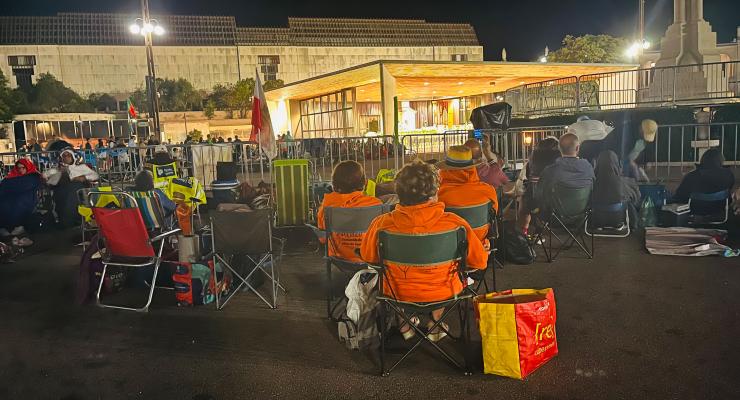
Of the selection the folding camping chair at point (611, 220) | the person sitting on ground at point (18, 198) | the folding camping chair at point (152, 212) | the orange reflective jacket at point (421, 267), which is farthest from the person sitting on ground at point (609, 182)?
the person sitting on ground at point (18, 198)

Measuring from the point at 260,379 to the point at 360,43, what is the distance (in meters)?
51.7

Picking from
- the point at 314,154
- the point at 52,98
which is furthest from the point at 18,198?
the point at 52,98

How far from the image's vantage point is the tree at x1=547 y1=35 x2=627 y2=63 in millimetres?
44156

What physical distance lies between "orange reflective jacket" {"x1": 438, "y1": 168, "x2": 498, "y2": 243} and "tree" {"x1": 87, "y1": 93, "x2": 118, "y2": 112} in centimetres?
4812

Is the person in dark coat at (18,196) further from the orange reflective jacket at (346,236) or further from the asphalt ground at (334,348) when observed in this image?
the orange reflective jacket at (346,236)

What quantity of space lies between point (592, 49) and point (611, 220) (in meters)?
41.0

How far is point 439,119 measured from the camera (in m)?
28.8

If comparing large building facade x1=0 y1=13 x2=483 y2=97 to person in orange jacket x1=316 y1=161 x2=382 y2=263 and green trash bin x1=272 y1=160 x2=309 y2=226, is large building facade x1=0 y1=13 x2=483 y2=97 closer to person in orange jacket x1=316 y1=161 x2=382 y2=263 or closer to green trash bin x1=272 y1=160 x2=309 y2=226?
green trash bin x1=272 y1=160 x2=309 y2=226

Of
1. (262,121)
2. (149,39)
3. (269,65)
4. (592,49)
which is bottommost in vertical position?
(262,121)

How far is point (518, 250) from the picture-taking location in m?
6.39

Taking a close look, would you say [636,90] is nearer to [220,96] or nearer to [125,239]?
[125,239]

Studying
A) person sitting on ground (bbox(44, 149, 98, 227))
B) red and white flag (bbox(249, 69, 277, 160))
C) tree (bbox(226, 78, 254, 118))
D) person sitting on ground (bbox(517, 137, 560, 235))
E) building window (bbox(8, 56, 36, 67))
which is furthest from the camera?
building window (bbox(8, 56, 36, 67))

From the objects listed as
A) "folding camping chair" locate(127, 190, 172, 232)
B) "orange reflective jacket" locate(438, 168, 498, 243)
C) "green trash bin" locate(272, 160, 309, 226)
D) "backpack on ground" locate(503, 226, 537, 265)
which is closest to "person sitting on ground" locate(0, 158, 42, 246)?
"folding camping chair" locate(127, 190, 172, 232)

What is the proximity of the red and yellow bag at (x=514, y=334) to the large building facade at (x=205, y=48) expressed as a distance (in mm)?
47154
